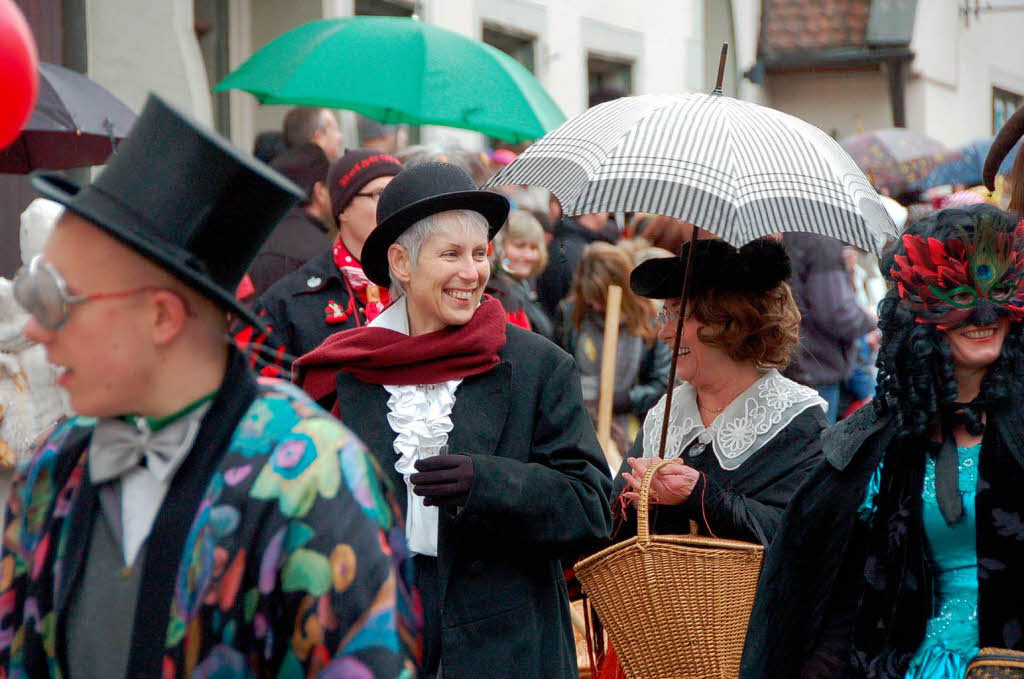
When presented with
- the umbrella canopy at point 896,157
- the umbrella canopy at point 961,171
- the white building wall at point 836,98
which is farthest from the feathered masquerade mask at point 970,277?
the white building wall at point 836,98

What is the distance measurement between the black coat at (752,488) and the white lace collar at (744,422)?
3cm

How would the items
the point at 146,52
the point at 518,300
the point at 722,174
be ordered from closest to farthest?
1. the point at 722,174
2. the point at 518,300
3. the point at 146,52

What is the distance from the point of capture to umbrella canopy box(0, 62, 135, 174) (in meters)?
6.07

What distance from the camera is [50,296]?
2219 mm

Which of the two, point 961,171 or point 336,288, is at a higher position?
point 336,288

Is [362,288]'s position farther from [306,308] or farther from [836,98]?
[836,98]

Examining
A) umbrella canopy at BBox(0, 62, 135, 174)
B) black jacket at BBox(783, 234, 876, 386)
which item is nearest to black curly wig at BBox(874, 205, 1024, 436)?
umbrella canopy at BBox(0, 62, 135, 174)

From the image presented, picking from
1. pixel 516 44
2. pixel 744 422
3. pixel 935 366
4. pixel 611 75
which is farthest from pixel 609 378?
pixel 611 75

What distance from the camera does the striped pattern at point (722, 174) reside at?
163 inches

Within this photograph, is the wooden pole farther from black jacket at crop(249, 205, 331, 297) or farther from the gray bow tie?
the gray bow tie

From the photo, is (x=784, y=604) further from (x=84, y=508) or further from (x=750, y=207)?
(x=84, y=508)

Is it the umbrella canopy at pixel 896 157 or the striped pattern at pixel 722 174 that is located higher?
the striped pattern at pixel 722 174

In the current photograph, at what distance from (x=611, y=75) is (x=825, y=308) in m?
8.16

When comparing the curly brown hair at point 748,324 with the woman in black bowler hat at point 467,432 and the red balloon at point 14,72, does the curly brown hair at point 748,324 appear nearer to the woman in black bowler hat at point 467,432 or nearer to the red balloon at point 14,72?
the woman in black bowler hat at point 467,432
